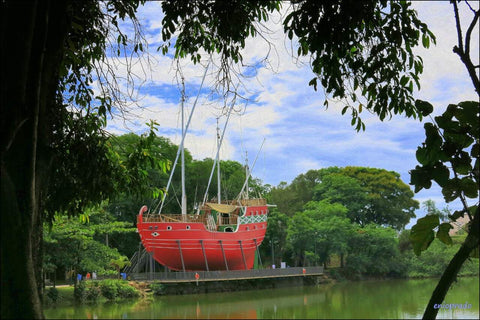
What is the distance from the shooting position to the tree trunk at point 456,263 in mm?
1491

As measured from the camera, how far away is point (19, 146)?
203cm

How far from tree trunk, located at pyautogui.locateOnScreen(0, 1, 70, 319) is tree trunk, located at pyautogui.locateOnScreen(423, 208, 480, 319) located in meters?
1.47

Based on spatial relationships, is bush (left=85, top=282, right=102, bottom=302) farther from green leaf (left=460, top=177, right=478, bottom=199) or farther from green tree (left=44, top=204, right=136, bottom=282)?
green leaf (left=460, top=177, right=478, bottom=199)

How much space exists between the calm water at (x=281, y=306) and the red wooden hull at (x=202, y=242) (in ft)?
6.64

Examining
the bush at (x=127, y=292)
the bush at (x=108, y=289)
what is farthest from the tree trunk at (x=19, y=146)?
the bush at (x=127, y=292)

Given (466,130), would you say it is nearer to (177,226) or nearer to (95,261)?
(95,261)

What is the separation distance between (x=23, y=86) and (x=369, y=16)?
1874mm

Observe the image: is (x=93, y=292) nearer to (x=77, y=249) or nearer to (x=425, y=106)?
(x=77, y=249)

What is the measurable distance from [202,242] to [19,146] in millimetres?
16979

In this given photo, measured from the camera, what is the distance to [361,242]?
2320cm

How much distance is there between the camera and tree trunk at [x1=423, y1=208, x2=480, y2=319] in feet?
4.89

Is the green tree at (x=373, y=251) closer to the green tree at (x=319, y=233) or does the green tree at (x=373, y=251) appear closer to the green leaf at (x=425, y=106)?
the green tree at (x=319, y=233)

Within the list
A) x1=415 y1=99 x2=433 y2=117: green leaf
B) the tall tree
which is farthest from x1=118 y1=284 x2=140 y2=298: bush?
x1=415 y1=99 x2=433 y2=117: green leaf

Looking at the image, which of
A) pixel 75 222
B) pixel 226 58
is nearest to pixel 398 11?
pixel 226 58
